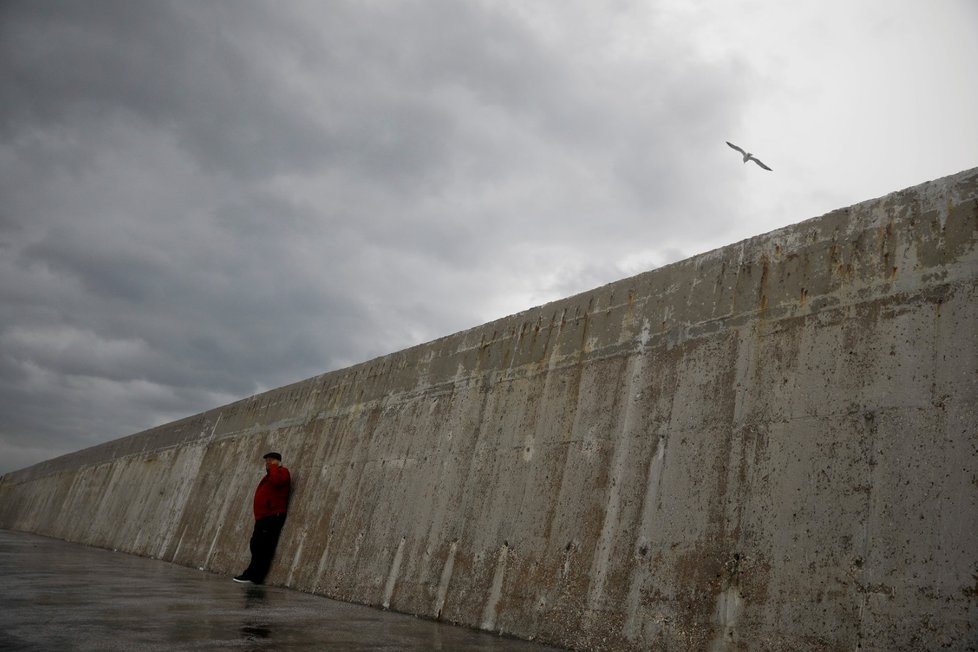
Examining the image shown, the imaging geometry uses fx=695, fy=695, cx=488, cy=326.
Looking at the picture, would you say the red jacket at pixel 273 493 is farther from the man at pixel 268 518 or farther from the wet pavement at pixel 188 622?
the wet pavement at pixel 188 622

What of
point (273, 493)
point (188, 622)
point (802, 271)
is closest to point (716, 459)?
point (802, 271)

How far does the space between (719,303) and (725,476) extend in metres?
1.22

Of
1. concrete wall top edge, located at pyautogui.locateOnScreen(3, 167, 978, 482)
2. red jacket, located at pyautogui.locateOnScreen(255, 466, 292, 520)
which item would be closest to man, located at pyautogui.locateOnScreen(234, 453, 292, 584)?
red jacket, located at pyautogui.locateOnScreen(255, 466, 292, 520)

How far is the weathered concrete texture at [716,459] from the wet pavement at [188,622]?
59 cm

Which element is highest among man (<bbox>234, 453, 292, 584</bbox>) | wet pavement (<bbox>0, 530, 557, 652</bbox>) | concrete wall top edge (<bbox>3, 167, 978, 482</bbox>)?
concrete wall top edge (<bbox>3, 167, 978, 482</bbox>)

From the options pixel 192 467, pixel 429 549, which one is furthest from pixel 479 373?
pixel 192 467

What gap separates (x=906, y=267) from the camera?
3.80 m

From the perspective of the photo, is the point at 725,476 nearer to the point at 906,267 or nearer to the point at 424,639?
the point at 906,267

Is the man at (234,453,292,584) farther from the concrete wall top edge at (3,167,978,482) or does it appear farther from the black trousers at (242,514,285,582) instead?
the concrete wall top edge at (3,167,978,482)

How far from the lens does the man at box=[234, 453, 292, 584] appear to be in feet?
27.6

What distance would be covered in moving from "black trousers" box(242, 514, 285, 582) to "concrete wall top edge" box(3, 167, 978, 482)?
397 cm

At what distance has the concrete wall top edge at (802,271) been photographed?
146 inches

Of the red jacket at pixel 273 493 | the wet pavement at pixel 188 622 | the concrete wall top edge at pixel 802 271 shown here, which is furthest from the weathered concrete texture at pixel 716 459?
the red jacket at pixel 273 493

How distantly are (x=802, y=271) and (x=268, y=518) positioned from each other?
272 inches
